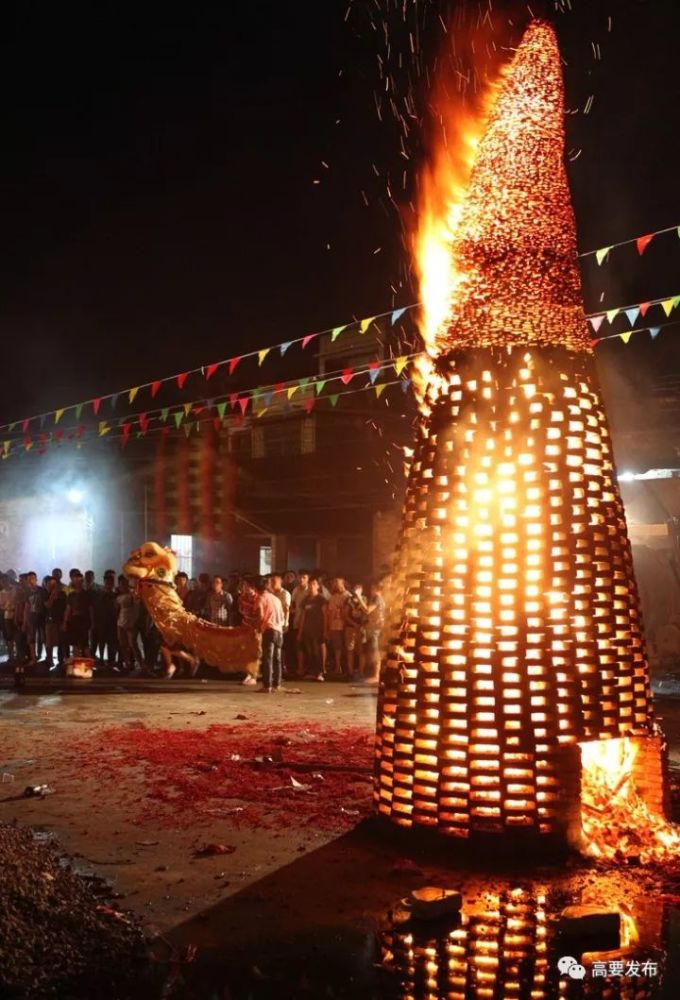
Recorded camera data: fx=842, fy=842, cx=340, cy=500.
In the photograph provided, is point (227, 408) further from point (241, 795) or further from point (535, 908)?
point (535, 908)

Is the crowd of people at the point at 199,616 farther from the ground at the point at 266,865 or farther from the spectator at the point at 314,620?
the ground at the point at 266,865

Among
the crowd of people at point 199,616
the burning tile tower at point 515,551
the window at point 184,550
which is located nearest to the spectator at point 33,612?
the crowd of people at point 199,616

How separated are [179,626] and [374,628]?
416cm

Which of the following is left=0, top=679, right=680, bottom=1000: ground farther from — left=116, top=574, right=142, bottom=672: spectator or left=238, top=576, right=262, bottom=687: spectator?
left=116, top=574, right=142, bottom=672: spectator

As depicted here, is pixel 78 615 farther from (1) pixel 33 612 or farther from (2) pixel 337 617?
(2) pixel 337 617

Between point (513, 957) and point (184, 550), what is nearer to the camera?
point (513, 957)

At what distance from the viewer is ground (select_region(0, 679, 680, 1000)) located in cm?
486

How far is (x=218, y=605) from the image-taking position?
62.0ft

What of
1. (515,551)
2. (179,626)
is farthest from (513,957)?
(179,626)

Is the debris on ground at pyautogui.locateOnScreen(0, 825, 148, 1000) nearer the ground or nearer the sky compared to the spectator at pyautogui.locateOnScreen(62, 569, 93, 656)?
nearer the ground

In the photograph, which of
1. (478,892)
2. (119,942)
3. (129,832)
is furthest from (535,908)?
Answer: (129,832)

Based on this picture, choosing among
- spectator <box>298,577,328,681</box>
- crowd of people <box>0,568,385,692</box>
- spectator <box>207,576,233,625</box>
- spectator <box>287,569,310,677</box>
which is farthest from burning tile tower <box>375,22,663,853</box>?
spectator <box>207,576,233,625</box>

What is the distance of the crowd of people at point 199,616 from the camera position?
60.1ft

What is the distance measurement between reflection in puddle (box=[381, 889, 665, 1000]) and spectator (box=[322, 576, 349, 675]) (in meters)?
12.7
